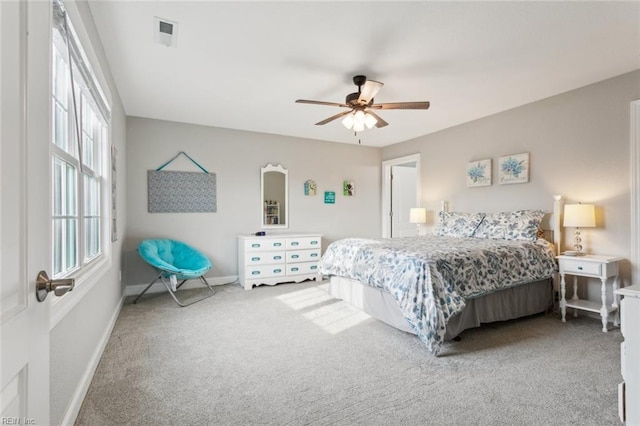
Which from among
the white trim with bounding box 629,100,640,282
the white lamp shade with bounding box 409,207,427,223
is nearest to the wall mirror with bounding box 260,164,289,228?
the white lamp shade with bounding box 409,207,427,223

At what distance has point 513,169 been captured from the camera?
13.5 feet

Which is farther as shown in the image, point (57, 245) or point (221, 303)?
point (221, 303)

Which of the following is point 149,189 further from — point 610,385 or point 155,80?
point 610,385

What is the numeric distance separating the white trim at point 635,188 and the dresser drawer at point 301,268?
3.74m

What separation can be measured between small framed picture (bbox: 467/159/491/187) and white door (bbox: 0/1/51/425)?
4691 millimetres

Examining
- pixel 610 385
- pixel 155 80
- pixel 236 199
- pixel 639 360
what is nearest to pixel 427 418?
pixel 639 360

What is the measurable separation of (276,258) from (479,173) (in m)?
3.17

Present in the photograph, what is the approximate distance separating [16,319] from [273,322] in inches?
108

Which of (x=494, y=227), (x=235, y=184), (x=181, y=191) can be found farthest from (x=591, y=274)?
(x=181, y=191)

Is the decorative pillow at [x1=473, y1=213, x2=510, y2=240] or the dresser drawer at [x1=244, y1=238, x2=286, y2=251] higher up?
the decorative pillow at [x1=473, y1=213, x2=510, y2=240]

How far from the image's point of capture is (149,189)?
14.7 feet

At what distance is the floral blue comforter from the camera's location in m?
2.53
